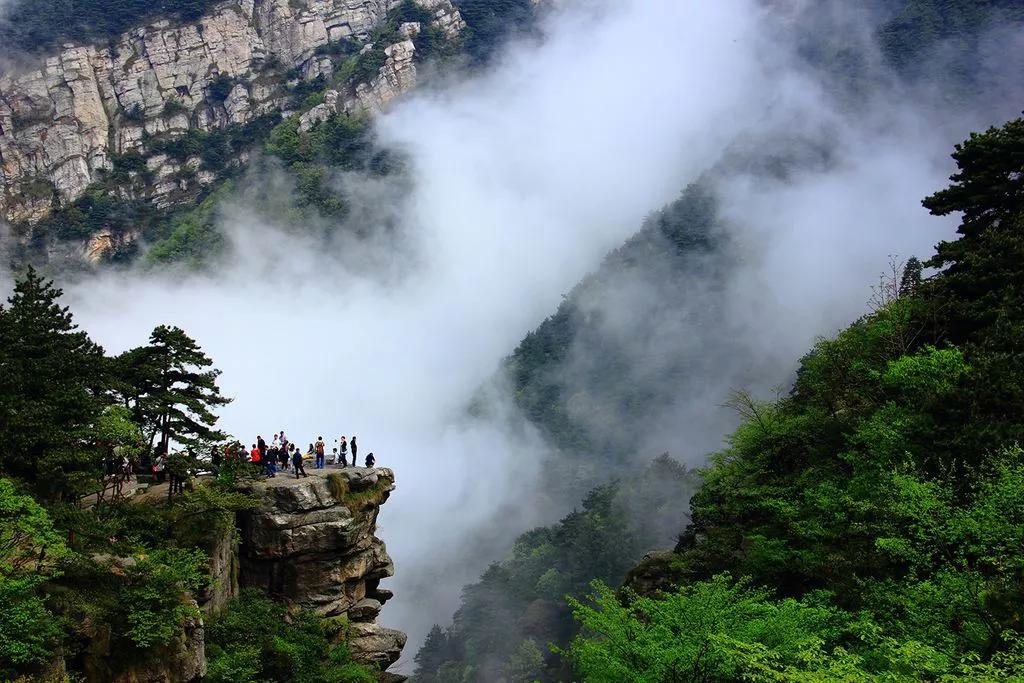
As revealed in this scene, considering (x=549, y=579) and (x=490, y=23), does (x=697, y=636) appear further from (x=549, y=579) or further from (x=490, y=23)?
(x=490, y=23)

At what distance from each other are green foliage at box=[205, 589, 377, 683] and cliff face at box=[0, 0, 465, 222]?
11141cm

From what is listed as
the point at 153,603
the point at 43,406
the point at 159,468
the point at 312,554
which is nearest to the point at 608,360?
the point at 312,554

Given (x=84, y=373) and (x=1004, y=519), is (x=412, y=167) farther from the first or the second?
(x=1004, y=519)

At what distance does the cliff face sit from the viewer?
372 feet

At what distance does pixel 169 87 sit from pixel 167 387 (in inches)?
4824

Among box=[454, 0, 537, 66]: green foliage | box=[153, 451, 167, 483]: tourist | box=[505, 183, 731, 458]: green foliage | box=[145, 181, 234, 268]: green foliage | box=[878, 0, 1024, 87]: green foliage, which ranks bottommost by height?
box=[153, 451, 167, 483]: tourist

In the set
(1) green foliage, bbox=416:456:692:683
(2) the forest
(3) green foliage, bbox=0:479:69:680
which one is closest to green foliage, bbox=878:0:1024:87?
(1) green foliage, bbox=416:456:692:683

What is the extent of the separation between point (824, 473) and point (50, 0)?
157m

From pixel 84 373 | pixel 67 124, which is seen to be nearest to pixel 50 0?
pixel 67 124

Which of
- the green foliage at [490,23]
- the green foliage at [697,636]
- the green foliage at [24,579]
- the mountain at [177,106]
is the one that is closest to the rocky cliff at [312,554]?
the green foliage at [24,579]

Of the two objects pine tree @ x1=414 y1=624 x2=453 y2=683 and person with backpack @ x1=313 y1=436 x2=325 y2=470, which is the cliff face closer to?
pine tree @ x1=414 y1=624 x2=453 y2=683

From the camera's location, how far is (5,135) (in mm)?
111250

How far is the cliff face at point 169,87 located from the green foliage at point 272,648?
111m

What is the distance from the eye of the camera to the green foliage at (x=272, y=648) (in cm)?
2402
